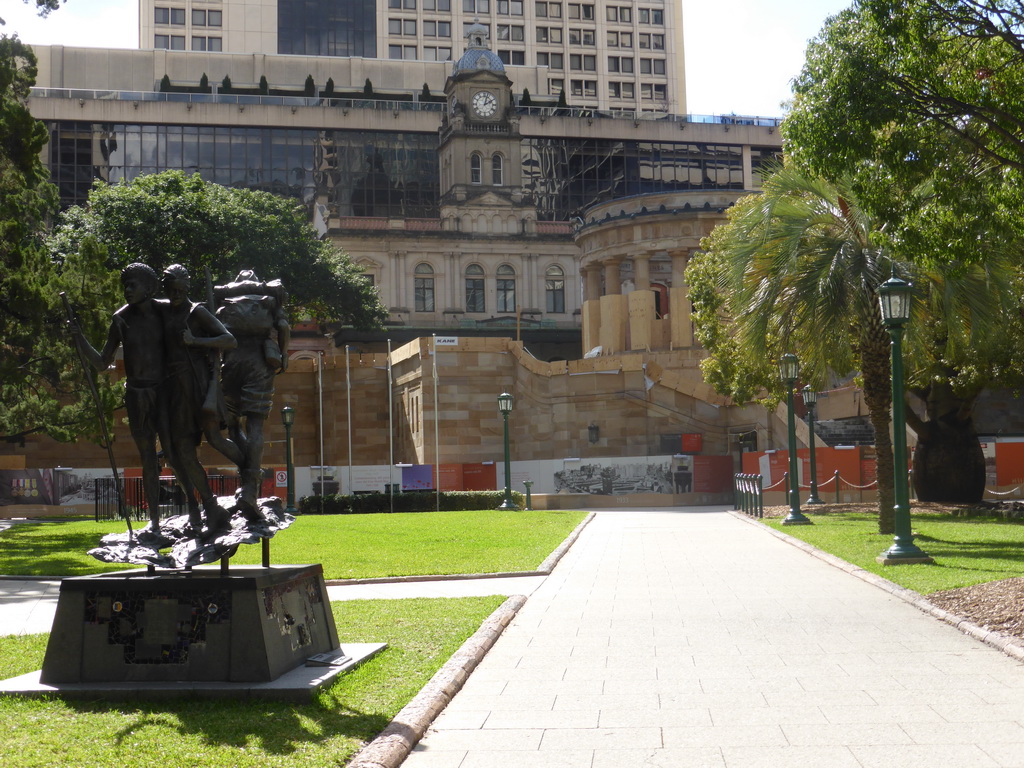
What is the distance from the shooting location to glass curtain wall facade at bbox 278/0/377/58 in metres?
104

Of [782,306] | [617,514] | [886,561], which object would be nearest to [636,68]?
[617,514]

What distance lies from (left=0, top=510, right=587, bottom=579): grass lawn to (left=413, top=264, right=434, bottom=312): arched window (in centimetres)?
4700

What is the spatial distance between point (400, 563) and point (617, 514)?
688 inches

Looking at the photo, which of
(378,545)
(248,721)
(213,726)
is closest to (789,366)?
(378,545)

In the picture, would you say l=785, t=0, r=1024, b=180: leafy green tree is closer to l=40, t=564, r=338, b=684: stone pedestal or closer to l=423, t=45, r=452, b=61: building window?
l=40, t=564, r=338, b=684: stone pedestal

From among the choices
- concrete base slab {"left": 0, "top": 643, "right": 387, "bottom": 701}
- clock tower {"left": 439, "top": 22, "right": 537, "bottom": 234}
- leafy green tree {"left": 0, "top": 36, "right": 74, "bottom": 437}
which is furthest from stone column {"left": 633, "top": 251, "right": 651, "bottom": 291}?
concrete base slab {"left": 0, "top": 643, "right": 387, "bottom": 701}

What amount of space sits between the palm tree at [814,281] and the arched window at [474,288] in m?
57.1

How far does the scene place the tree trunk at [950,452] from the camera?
31594 millimetres

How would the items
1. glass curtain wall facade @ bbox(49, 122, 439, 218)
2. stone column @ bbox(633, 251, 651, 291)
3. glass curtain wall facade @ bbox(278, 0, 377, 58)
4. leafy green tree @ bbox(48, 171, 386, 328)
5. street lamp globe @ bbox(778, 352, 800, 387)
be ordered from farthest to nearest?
glass curtain wall facade @ bbox(278, 0, 377, 58)
glass curtain wall facade @ bbox(49, 122, 439, 218)
stone column @ bbox(633, 251, 651, 291)
leafy green tree @ bbox(48, 171, 386, 328)
street lamp globe @ bbox(778, 352, 800, 387)

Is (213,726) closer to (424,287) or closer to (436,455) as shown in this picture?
(436,455)

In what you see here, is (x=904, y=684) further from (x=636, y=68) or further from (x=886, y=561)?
(x=636, y=68)

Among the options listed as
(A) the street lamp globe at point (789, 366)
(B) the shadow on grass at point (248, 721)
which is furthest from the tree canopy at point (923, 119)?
(A) the street lamp globe at point (789, 366)

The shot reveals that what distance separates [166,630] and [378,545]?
47.5ft

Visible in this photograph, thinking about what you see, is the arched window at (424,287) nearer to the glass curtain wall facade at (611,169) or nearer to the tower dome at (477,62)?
the glass curtain wall facade at (611,169)
